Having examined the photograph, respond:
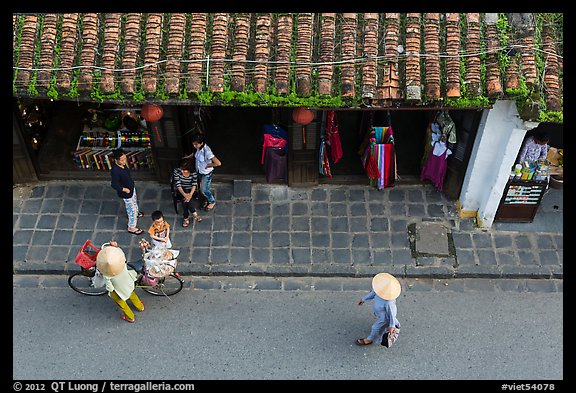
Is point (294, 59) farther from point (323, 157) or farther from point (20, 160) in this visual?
point (20, 160)

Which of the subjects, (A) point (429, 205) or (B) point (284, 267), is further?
(A) point (429, 205)

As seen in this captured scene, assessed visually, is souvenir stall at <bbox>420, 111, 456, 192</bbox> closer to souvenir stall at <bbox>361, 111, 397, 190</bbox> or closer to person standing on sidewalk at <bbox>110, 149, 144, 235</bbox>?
souvenir stall at <bbox>361, 111, 397, 190</bbox>

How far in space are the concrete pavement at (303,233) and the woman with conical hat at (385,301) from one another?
1.69 meters

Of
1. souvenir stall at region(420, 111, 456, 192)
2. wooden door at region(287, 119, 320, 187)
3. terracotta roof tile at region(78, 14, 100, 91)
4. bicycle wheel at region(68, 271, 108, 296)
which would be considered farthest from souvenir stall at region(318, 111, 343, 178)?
bicycle wheel at region(68, 271, 108, 296)

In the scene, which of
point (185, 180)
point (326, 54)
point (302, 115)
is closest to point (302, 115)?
point (302, 115)

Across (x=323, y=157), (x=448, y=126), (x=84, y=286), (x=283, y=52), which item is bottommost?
(x=84, y=286)

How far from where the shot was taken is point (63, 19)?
33.0ft

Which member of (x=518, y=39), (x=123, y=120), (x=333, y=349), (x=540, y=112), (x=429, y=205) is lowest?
(x=333, y=349)

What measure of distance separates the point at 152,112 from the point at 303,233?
3646mm

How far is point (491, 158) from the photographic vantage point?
10953mm

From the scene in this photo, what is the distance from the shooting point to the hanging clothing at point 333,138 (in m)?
11.8
